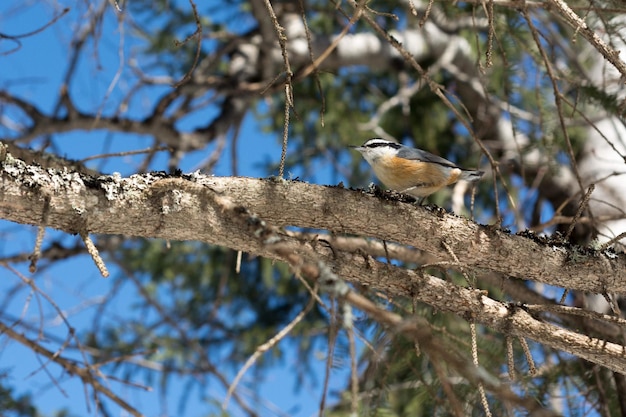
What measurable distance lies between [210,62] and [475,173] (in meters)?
2.56

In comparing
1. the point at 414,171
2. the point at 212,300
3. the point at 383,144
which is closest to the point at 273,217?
the point at 414,171

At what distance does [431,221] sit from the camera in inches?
91.2

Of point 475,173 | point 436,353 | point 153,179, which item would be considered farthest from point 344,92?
point 436,353

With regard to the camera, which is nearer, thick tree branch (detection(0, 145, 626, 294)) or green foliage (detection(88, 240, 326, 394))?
thick tree branch (detection(0, 145, 626, 294))

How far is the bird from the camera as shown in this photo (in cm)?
335

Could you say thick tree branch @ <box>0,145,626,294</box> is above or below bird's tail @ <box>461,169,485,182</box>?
below

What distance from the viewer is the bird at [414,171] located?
3.35 metres

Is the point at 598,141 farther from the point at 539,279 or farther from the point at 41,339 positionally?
the point at 41,339

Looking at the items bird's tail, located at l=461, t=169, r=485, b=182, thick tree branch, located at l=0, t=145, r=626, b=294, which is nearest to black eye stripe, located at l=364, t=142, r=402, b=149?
bird's tail, located at l=461, t=169, r=485, b=182

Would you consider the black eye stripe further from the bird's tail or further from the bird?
the bird's tail

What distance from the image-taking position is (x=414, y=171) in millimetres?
3338

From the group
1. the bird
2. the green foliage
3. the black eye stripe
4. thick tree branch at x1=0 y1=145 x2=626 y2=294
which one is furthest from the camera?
the green foliage

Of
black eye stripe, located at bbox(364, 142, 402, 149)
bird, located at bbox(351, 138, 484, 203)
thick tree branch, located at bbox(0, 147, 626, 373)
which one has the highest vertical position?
black eye stripe, located at bbox(364, 142, 402, 149)

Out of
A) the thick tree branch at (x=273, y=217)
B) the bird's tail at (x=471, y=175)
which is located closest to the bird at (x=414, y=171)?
the bird's tail at (x=471, y=175)
